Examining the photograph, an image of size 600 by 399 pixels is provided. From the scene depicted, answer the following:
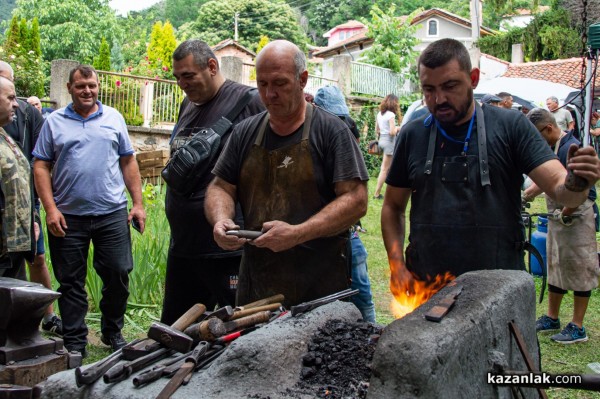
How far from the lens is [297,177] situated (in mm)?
3119

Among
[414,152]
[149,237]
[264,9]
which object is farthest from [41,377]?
[264,9]

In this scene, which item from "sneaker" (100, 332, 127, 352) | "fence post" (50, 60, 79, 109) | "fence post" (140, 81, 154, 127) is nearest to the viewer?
"sneaker" (100, 332, 127, 352)

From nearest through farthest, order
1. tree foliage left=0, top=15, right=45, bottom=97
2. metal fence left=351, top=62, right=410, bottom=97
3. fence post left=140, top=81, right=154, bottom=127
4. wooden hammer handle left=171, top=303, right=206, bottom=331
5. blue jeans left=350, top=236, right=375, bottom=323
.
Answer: wooden hammer handle left=171, top=303, right=206, bottom=331 → blue jeans left=350, top=236, right=375, bottom=323 → tree foliage left=0, top=15, right=45, bottom=97 → fence post left=140, top=81, right=154, bottom=127 → metal fence left=351, top=62, right=410, bottom=97

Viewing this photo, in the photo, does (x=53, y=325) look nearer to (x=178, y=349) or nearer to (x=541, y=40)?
(x=178, y=349)

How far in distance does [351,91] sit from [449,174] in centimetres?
1821

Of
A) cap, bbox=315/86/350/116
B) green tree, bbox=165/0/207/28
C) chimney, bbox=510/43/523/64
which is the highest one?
green tree, bbox=165/0/207/28

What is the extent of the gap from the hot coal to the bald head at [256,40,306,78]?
1.25m

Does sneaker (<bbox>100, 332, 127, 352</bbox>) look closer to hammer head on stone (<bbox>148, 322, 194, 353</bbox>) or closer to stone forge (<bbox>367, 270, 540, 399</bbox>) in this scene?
hammer head on stone (<bbox>148, 322, 194, 353</bbox>)

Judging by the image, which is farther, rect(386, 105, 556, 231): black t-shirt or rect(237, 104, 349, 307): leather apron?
rect(237, 104, 349, 307): leather apron

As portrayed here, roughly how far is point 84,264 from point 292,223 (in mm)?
2228

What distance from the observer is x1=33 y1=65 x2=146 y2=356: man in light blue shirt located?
4590 mm

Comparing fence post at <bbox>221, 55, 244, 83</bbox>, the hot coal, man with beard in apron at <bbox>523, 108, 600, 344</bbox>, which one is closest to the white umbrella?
fence post at <bbox>221, 55, 244, 83</bbox>

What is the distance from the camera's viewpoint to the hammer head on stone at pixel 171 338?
8.27 ft

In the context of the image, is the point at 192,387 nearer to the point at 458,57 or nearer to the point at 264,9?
the point at 458,57
